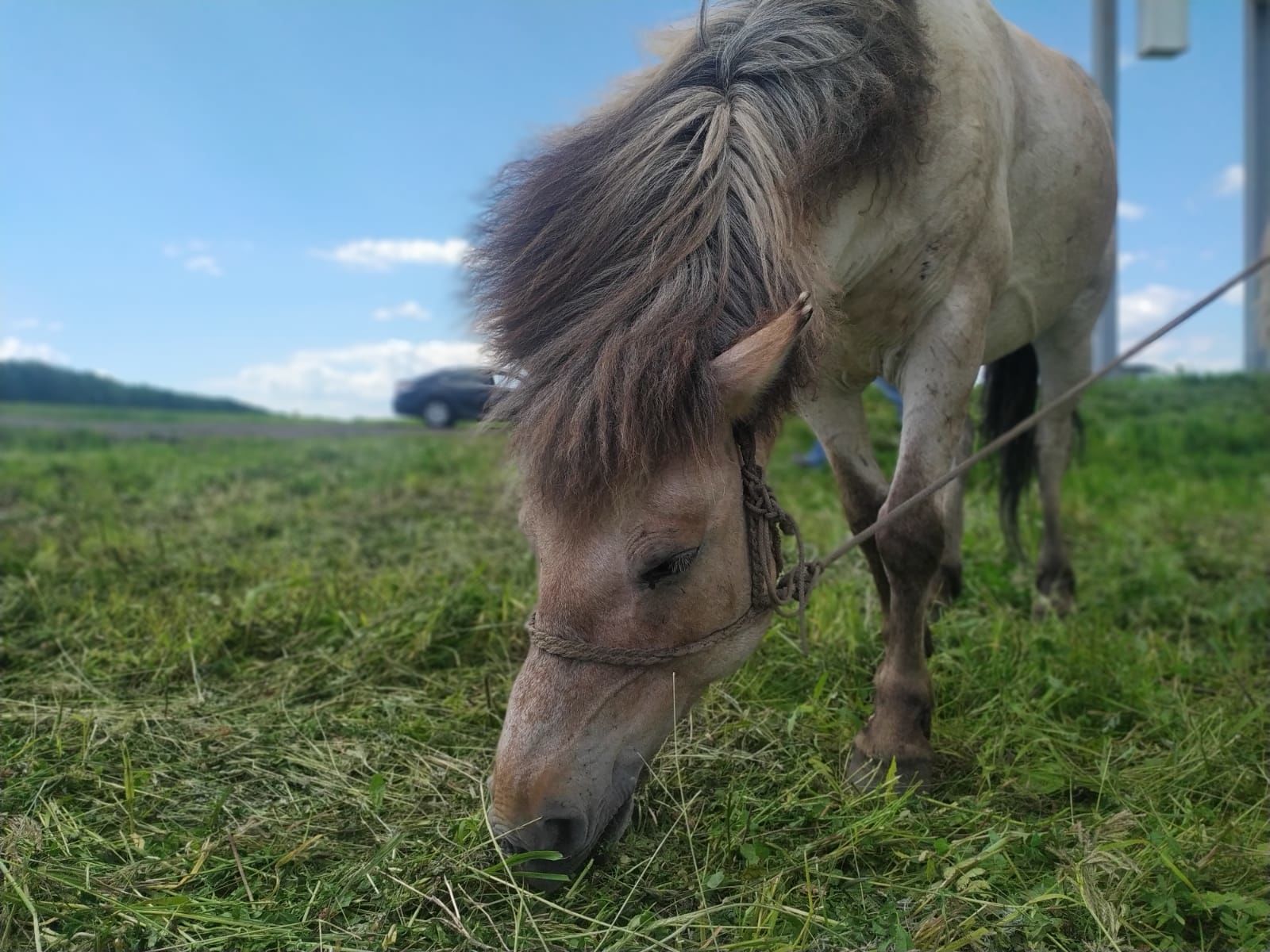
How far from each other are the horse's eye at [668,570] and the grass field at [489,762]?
52 cm

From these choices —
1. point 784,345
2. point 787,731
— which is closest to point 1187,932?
point 787,731

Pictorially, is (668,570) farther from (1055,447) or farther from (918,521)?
(1055,447)

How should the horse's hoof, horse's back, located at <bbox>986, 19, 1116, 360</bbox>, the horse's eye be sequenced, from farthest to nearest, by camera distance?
horse's back, located at <bbox>986, 19, 1116, 360</bbox>
the horse's hoof
the horse's eye

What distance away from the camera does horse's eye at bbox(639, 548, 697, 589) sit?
6.01ft

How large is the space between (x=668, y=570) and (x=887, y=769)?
3.05ft

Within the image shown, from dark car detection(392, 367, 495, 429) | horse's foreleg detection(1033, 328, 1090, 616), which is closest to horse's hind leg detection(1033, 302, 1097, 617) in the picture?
horse's foreleg detection(1033, 328, 1090, 616)

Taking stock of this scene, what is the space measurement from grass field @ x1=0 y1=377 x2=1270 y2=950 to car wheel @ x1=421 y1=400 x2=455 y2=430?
14.1 meters

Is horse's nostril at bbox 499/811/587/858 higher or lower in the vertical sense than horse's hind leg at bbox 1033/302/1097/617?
lower

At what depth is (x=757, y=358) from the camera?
1.74 m

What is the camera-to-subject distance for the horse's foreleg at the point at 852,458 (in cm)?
294

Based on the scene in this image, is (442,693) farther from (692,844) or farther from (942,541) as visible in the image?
(942,541)

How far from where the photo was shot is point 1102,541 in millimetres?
5395

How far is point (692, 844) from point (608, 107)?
190cm

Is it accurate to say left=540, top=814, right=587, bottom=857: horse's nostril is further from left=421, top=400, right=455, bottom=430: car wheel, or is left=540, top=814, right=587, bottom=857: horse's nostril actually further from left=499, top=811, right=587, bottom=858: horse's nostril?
left=421, top=400, right=455, bottom=430: car wheel
